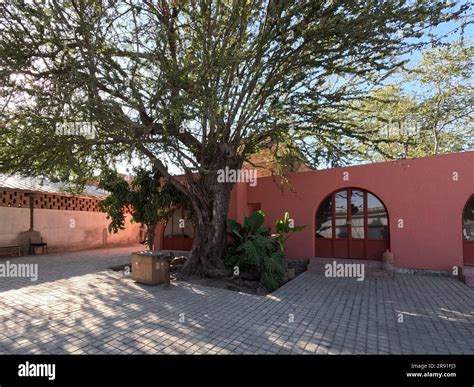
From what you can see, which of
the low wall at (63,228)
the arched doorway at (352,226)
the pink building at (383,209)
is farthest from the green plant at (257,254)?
the low wall at (63,228)

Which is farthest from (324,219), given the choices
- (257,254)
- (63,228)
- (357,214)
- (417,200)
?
(63,228)

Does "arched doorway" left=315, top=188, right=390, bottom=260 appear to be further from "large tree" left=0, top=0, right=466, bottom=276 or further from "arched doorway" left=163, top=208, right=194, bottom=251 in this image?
"arched doorway" left=163, top=208, right=194, bottom=251

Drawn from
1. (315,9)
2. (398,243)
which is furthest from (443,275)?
(315,9)

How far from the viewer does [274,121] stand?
765 centimetres

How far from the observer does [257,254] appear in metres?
7.46

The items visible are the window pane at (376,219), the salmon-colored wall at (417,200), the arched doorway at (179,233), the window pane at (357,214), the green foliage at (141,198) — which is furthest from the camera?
the arched doorway at (179,233)

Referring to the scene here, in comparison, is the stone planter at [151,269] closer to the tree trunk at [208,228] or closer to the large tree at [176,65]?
the tree trunk at [208,228]

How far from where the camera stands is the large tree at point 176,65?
5.62 meters

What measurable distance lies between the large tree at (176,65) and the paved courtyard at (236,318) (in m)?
3.08

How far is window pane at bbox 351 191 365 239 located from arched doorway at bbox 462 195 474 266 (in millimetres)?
2794

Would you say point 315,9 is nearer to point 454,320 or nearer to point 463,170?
point 463,170

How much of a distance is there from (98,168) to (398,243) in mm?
9958

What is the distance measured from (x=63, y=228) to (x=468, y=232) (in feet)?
57.4
